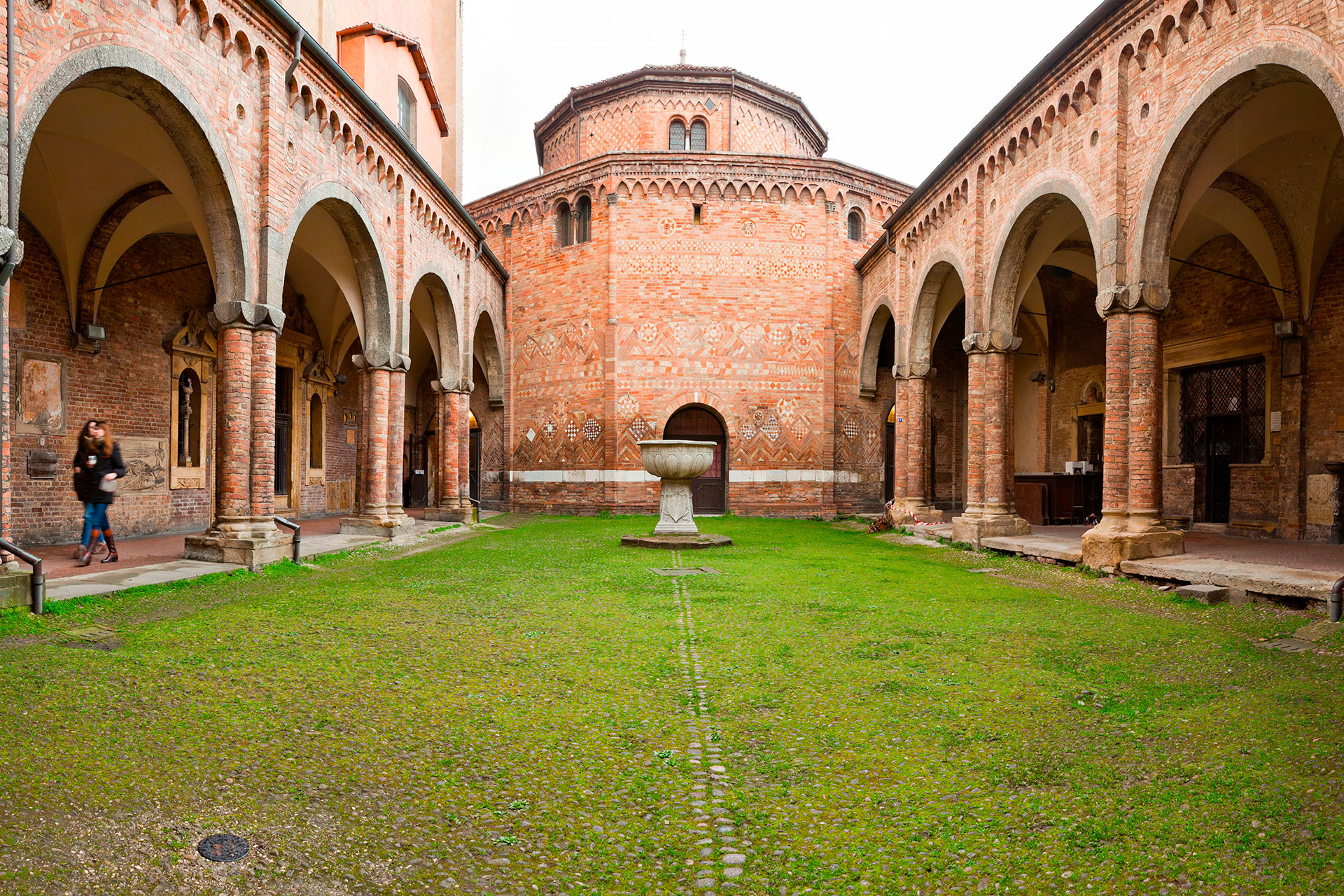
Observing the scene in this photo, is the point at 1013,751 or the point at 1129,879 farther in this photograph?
the point at 1013,751

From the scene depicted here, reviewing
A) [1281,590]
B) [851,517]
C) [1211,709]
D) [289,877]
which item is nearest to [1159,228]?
[1281,590]

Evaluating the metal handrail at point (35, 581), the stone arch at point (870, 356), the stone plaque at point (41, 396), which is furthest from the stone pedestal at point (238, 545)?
the stone arch at point (870, 356)

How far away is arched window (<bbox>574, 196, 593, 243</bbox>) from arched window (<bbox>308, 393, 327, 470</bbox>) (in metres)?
8.22

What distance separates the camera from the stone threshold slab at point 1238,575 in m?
6.81

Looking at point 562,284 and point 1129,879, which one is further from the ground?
point 562,284

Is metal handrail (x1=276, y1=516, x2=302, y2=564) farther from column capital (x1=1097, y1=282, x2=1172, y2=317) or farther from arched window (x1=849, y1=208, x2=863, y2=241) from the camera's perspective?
arched window (x1=849, y1=208, x2=863, y2=241)

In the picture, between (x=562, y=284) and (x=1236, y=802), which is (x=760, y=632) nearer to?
(x=1236, y=802)

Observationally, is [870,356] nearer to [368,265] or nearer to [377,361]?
[377,361]

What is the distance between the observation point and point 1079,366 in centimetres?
1889

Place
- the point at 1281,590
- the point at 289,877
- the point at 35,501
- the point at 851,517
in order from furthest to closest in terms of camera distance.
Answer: the point at 851,517, the point at 35,501, the point at 1281,590, the point at 289,877

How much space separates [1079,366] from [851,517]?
6.82 metres

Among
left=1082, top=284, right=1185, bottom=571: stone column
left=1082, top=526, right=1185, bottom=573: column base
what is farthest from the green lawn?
left=1082, top=284, right=1185, bottom=571: stone column

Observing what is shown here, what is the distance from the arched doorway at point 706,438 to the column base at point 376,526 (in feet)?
29.7

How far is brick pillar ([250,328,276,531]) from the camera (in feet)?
31.3
